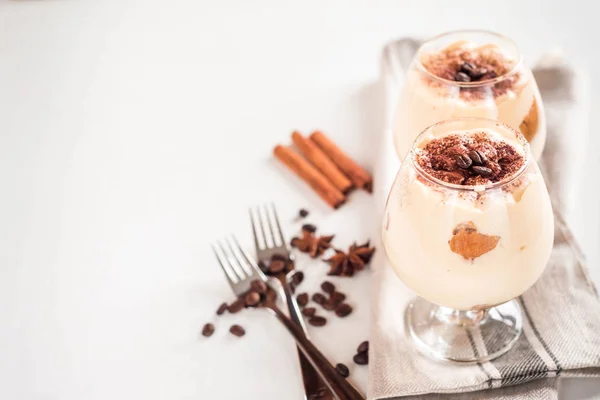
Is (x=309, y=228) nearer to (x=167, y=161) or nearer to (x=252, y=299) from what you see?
(x=252, y=299)

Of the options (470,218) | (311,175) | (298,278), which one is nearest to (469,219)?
(470,218)

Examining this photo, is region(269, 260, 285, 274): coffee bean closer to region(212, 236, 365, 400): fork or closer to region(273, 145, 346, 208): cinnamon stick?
region(212, 236, 365, 400): fork

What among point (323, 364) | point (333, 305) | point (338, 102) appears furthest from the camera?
point (338, 102)

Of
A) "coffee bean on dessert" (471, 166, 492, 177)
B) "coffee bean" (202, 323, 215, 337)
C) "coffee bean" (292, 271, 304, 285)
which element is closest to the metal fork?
"coffee bean" (292, 271, 304, 285)

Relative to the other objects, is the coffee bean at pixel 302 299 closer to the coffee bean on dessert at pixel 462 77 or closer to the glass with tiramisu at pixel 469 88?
the glass with tiramisu at pixel 469 88

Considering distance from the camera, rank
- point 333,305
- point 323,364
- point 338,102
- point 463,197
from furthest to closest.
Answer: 1. point 338,102
2. point 333,305
3. point 323,364
4. point 463,197

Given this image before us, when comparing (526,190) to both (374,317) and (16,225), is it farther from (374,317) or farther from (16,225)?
(16,225)

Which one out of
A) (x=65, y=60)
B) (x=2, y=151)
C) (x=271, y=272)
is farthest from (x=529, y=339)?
(x=65, y=60)
